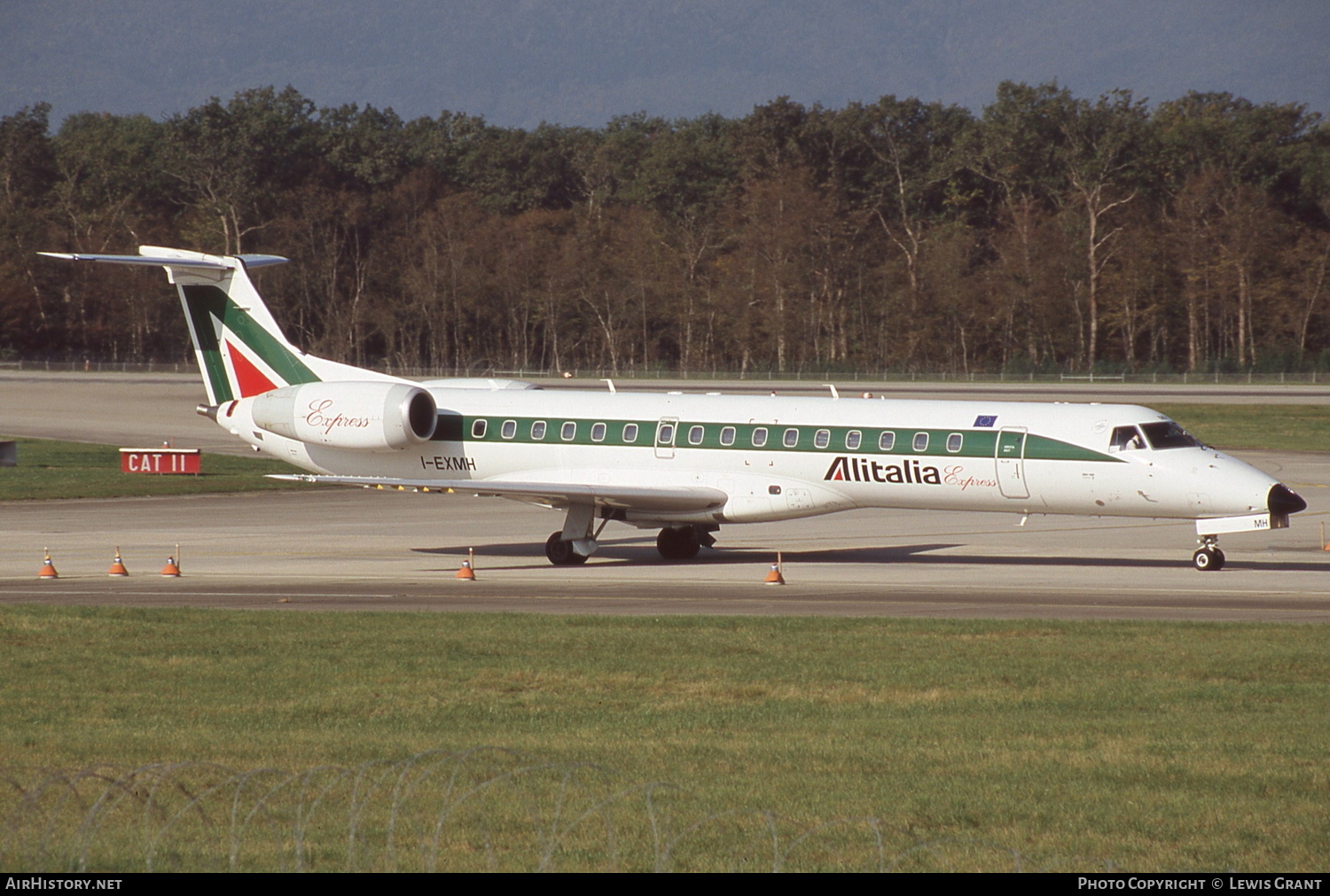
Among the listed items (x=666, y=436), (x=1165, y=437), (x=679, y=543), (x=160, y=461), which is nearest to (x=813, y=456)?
(x=666, y=436)

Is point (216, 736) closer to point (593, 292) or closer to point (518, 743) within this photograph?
point (518, 743)

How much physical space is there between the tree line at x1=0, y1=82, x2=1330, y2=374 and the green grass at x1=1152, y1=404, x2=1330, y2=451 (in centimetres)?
2355

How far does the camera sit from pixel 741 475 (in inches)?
1016

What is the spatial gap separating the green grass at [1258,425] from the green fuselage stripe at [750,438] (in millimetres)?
30711

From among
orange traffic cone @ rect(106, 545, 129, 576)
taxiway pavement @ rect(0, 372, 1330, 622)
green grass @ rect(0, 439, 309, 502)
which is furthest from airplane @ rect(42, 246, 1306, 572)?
green grass @ rect(0, 439, 309, 502)

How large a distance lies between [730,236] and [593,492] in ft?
275

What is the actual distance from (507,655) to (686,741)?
4.50 m

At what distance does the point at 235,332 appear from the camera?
94.2 feet

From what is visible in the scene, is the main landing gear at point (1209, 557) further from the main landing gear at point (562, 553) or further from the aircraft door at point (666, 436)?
the main landing gear at point (562, 553)

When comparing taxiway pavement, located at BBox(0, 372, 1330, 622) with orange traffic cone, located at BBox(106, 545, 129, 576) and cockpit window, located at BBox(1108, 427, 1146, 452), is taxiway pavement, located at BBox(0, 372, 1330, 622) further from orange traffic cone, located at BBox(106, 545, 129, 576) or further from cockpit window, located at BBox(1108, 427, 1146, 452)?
cockpit window, located at BBox(1108, 427, 1146, 452)

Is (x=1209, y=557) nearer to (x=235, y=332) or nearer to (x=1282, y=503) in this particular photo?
(x=1282, y=503)

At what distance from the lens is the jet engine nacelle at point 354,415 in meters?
27.0

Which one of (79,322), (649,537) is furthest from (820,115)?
(649,537)

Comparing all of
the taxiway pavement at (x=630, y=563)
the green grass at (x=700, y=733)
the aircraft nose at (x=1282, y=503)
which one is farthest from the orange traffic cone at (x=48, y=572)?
the aircraft nose at (x=1282, y=503)
